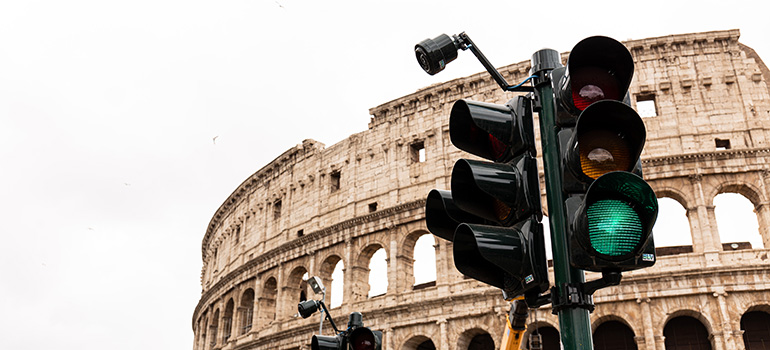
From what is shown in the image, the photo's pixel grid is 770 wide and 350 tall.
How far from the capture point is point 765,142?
69.8ft

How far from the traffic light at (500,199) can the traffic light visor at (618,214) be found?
36cm

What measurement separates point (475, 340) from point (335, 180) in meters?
9.39

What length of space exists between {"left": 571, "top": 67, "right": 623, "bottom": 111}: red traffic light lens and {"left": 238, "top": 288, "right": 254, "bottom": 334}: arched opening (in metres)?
29.0

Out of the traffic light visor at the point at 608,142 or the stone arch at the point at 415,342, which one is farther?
the stone arch at the point at 415,342

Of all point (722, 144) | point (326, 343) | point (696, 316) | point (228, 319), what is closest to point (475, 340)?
point (696, 316)

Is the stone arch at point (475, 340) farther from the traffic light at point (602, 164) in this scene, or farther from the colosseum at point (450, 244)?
the traffic light at point (602, 164)

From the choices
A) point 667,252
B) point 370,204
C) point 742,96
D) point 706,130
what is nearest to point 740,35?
point 742,96

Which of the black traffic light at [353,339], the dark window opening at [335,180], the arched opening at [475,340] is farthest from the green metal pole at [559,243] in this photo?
the dark window opening at [335,180]

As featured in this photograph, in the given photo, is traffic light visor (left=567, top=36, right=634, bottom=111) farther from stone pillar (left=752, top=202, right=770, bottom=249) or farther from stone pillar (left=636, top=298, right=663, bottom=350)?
stone pillar (left=752, top=202, right=770, bottom=249)

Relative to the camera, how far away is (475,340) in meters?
22.6

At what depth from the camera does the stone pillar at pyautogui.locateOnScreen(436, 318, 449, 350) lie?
21.6 metres

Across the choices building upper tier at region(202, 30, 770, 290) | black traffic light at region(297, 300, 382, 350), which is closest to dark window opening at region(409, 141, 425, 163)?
building upper tier at region(202, 30, 770, 290)

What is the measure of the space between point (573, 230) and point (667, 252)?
21.0 m

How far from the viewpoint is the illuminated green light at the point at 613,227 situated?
242 centimetres
